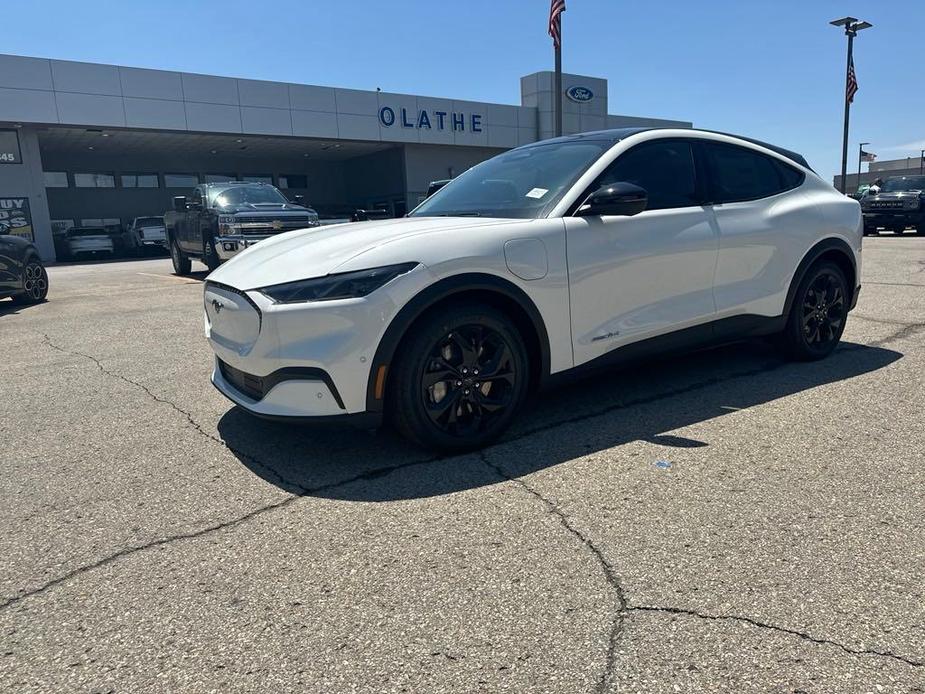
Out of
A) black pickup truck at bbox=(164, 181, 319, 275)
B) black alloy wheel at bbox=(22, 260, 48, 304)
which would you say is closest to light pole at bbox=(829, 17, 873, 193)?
black pickup truck at bbox=(164, 181, 319, 275)

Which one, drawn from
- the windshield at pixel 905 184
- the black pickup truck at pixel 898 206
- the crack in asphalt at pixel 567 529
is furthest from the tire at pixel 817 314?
the windshield at pixel 905 184

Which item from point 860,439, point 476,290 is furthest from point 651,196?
point 860,439

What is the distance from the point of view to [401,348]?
3.13 m

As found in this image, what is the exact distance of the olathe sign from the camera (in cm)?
3073

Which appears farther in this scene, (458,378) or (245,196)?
(245,196)

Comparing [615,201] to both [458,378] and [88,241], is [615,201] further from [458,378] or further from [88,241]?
[88,241]

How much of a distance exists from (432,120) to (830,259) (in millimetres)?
29452

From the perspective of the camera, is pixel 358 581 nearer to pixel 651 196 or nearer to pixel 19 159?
pixel 651 196

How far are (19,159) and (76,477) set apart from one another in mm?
25949

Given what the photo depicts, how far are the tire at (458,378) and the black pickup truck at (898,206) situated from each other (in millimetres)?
19874

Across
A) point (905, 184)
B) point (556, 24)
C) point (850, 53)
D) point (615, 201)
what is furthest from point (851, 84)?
point (615, 201)

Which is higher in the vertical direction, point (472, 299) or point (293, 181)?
point (293, 181)

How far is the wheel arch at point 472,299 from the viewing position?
305 centimetres

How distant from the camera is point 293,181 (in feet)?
124
